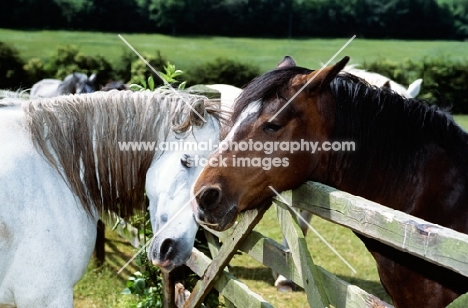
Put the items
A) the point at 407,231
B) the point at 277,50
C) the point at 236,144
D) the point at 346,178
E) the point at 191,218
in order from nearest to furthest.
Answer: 1. the point at 407,231
2. the point at 236,144
3. the point at 346,178
4. the point at 191,218
5. the point at 277,50

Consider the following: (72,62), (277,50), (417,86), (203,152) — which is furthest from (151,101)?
(277,50)

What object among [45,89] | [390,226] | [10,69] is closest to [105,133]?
[390,226]

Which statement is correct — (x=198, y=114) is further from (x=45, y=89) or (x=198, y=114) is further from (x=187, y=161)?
(x=45, y=89)

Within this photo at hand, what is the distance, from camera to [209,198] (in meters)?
2.20

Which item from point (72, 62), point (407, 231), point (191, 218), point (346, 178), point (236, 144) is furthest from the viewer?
point (72, 62)

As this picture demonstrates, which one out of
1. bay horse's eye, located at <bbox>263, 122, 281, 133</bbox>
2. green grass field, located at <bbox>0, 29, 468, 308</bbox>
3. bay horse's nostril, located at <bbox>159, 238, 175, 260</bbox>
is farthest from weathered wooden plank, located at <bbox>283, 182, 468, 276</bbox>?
green grass field, located at <bbox>0, 29, 468, 308</bbox>

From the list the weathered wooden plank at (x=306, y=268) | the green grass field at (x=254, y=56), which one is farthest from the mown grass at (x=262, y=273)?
the weathered wooden plank at (x=306, y=268)

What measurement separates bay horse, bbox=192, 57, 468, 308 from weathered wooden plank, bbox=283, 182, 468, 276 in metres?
0.14

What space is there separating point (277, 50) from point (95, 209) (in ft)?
84.8

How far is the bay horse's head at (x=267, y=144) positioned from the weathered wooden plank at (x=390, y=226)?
Result: 14 centimetres

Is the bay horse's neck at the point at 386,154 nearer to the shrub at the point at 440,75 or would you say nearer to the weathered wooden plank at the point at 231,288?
the weathered wooden plank at the point at 231,288

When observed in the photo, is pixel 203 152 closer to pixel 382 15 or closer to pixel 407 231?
pixel 407 231

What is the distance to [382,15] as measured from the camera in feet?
96.1

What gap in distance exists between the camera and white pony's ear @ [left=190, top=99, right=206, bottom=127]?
2740 mm
